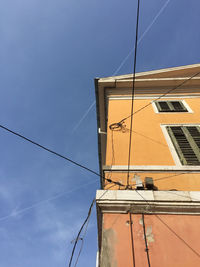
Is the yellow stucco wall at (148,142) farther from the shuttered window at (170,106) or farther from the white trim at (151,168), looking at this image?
the shuttered window at (170,106)

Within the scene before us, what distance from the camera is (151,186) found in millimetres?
3842

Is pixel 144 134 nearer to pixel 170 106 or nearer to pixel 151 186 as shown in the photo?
pixel 151 186

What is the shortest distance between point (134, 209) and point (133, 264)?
0.84 meters

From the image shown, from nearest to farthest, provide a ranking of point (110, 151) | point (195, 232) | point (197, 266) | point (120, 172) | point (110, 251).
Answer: point (197, 266), point (110, 251), point (195, 232), point (120, 172), point (110, 151)

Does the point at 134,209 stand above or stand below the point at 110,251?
above

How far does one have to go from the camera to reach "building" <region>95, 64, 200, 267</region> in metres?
2.89

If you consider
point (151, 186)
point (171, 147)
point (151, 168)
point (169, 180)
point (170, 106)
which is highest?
point (170, 106)

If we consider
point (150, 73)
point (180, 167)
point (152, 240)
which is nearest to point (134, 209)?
point (152, 240)

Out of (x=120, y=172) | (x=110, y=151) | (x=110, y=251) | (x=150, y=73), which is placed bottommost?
(x=110, y=251)

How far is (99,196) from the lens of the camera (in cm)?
346

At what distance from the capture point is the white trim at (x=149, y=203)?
3311 millimetres

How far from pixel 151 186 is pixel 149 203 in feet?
1.83

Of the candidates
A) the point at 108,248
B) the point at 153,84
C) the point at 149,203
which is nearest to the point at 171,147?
the point at 149,203

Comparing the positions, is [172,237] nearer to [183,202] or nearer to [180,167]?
[183,202]
